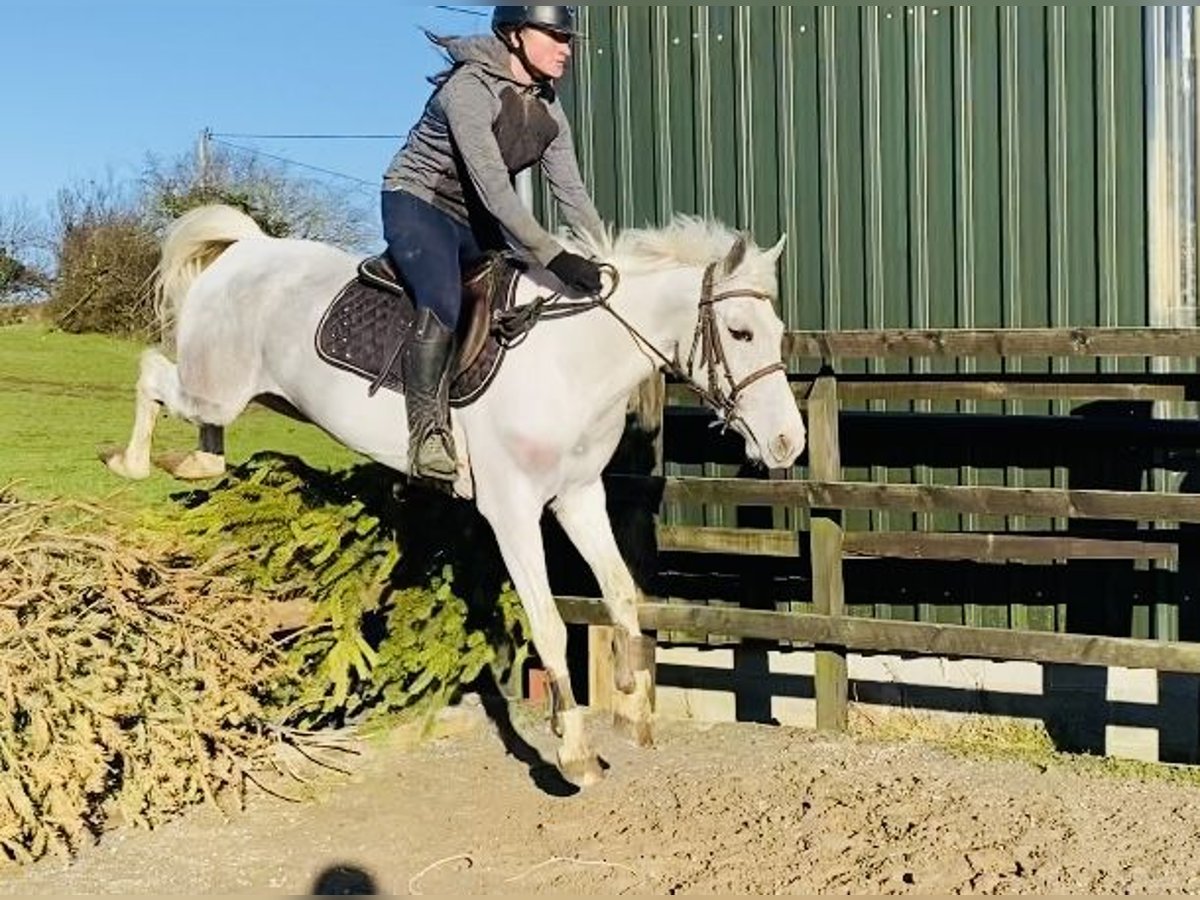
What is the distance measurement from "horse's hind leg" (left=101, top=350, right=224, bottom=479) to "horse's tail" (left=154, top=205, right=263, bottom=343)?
0.23m

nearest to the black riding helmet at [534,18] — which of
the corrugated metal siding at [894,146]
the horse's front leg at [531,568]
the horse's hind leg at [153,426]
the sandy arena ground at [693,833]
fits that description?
the horse's front leg at [531,568]

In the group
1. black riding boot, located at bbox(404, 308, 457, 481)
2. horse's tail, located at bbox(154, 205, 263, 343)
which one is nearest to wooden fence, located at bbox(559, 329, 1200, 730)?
black riding boot, located at bbox(404, 308, 457, 481)

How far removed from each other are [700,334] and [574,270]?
1.67ft

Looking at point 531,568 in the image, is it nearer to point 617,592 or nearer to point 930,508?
point 617,592

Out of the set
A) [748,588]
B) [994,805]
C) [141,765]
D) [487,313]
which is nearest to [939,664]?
[748,588]

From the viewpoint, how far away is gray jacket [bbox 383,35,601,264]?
5.27 metres

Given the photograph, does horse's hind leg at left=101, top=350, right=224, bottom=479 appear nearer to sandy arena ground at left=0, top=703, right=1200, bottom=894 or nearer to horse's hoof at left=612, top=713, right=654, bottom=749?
sandy arena ground at left=0, top=703, right=1200, bottom=894

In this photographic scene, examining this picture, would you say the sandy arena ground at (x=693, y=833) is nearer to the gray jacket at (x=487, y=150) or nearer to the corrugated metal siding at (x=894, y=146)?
the gray jacket at (x=487, y=150)

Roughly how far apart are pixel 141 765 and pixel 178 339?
2.01 m

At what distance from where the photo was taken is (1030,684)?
6.95 meters

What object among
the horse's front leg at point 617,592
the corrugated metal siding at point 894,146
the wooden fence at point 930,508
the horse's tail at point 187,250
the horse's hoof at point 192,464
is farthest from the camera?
the corrugated metal siding at point 894,146

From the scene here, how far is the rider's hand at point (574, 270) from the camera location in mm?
5277

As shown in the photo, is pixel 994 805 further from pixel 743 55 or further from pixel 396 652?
pixel 743 55

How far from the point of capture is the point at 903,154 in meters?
7.25
